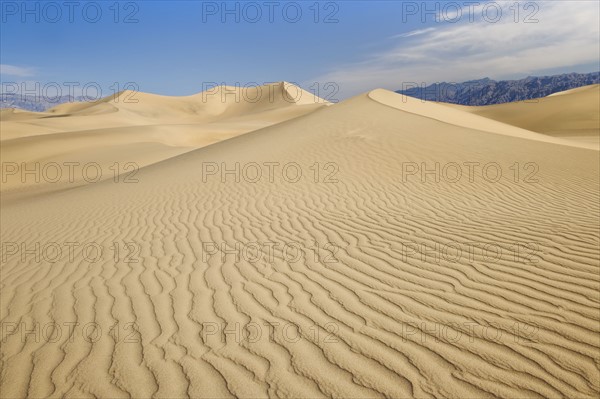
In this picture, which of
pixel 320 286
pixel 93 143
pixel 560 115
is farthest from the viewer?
pixel 560 115

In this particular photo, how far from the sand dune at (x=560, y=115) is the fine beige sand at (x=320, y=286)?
27.7m

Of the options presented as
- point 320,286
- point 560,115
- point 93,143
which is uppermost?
point 560,115

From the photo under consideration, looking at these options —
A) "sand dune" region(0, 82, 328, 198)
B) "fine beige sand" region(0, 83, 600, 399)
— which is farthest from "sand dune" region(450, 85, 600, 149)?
"fine beige sand" region(0, 83, 600, 399)

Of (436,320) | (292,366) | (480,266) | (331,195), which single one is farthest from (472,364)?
(331,195)

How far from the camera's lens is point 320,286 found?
3877 mm

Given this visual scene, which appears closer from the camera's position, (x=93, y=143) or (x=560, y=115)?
(x=93, y=143)

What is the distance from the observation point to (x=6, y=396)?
257cm

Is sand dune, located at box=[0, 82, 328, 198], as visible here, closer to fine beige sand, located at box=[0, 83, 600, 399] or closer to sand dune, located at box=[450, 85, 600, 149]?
fine beige sand, located at box=[0, 83, 600, 399]

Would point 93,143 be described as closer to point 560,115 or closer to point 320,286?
point 320,286

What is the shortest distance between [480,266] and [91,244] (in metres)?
5.76

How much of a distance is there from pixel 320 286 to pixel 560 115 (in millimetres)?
42623

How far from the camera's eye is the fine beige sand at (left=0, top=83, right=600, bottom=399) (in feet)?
8.47

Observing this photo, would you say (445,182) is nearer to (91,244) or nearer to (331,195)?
(331,195)

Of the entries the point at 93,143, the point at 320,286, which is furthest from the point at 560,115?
the point at 320,286
